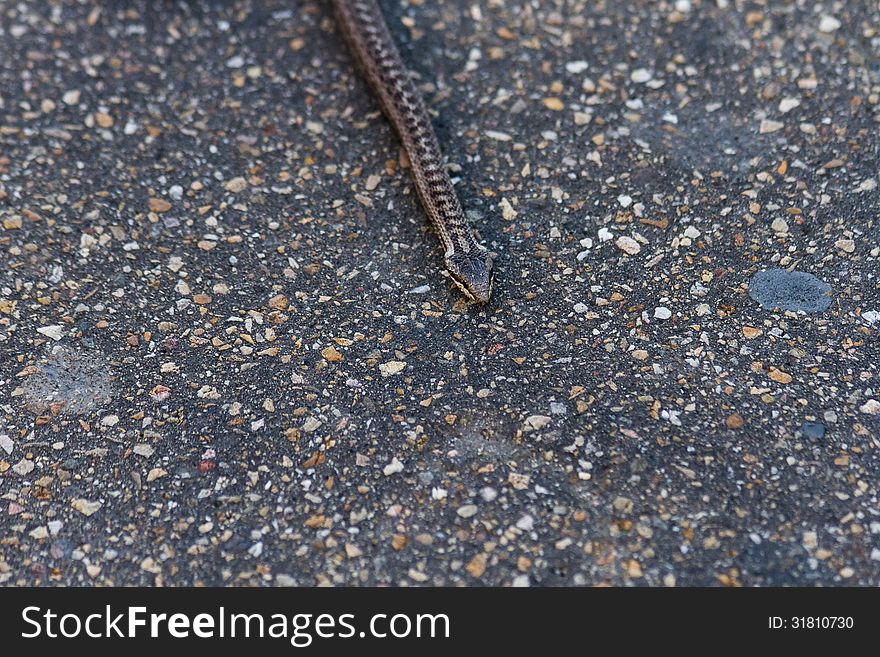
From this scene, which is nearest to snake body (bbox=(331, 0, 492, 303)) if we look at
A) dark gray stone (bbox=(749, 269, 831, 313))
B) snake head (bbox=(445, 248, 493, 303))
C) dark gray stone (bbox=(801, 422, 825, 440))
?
snake head (bbox=(445, 248, 493, 303))

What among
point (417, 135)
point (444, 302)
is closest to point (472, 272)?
point (444, 302)

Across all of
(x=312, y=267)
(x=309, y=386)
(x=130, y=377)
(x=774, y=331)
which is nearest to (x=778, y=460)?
(x=774, y=331)

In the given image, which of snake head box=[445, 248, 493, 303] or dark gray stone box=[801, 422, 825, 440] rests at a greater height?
snake head box=[445, 248, 493, 303]

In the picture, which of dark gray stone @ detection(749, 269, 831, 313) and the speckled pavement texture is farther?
dark gray stone @ detection(749, 269, 831, 313)

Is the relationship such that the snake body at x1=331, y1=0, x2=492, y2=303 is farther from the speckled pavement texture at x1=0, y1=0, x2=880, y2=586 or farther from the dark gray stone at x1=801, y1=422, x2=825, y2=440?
the dark gray stone at x1=801, y1=422, x2=825, y2=440

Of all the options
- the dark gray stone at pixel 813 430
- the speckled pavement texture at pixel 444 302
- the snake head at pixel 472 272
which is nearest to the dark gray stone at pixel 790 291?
the speckled pavement texture at pixel 444 302

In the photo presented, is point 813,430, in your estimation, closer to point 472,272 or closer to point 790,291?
point 790,291

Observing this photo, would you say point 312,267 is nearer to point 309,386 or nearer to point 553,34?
point 309,386
